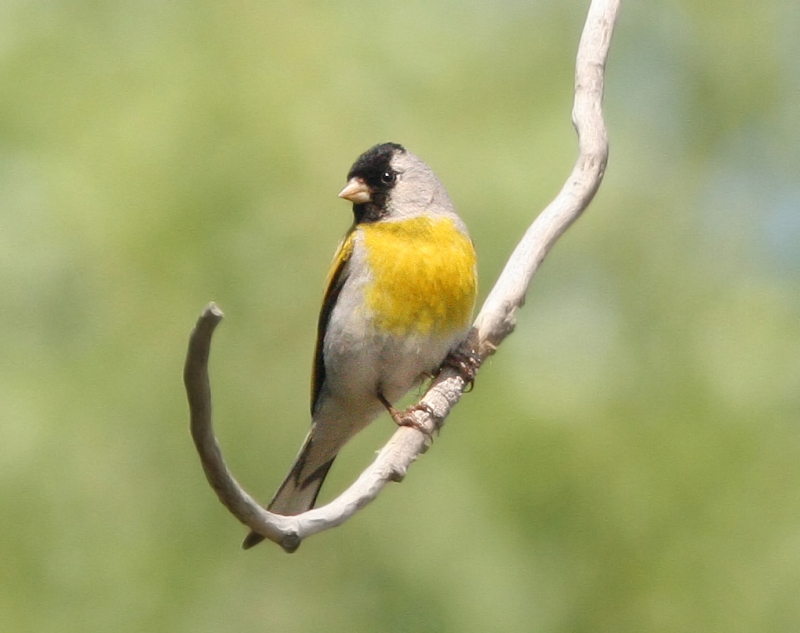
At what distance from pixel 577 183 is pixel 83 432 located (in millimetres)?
3345

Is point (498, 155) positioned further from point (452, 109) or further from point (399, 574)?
point (399, 574)

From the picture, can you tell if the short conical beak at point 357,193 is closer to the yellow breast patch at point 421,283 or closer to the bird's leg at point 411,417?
the yellow breast patch at point 421,283

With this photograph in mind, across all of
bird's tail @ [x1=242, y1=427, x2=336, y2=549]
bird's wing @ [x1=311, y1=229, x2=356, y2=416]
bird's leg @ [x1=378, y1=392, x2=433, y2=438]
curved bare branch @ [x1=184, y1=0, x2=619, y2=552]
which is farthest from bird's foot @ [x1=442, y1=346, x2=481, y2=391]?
bird's tail @ [x1=242, y1=427, x2=336, y2=549]

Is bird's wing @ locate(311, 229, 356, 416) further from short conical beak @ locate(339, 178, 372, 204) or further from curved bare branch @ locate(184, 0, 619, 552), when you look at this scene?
curved bare branch @ locate(184, 0, 619, 552)

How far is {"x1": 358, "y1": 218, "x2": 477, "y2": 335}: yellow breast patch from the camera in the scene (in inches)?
173

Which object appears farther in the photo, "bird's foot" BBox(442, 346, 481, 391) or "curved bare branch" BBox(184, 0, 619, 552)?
"bird's foot" BBox(442, 346, 481, 391)

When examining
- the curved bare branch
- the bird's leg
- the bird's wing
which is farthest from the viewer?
the bird's wing

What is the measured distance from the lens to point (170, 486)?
6.32m

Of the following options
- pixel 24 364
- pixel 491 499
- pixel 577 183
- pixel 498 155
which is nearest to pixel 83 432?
pixel 24 364

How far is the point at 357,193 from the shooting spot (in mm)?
4828

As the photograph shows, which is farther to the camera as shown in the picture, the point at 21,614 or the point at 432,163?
the point at 432,163

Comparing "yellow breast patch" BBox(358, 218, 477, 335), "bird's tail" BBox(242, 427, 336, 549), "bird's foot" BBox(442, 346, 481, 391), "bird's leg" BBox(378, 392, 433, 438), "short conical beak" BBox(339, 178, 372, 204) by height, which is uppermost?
"short conical beak" BBox(339, 178, 372, 204)

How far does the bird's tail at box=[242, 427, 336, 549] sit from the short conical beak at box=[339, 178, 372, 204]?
98 cm

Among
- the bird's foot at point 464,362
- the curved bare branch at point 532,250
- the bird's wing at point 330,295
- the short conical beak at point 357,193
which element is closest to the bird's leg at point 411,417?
the curved bare branch at point 532,250
